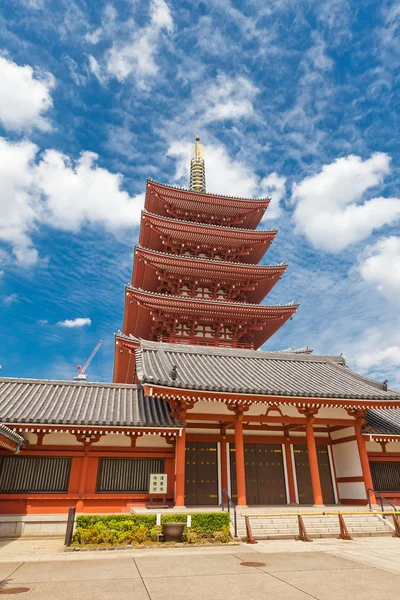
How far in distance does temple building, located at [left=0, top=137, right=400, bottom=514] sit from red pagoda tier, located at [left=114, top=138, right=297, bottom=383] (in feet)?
0.90

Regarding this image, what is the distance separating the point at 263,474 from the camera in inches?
675

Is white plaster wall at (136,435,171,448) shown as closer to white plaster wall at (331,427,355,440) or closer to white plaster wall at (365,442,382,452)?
white plaster wall at (331,427,355,440)

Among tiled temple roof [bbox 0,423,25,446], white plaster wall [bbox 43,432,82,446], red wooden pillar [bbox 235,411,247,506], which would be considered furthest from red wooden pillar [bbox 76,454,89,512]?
red wooden pillar [bbox 235,411,247,506]

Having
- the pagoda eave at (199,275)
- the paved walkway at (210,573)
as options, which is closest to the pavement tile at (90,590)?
the paved walkway at (210,573)

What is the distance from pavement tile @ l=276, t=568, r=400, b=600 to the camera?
235 inches

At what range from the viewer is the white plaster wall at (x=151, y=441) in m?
15.5

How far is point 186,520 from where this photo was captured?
1163 cm

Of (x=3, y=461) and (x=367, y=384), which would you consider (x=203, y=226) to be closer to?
(x=367, y=384)

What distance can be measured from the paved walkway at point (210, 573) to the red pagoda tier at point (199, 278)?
13220mm

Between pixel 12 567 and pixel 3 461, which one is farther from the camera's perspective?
pixel 3 461

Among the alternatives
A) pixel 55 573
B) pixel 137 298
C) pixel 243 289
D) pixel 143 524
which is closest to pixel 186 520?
pixel 143 524

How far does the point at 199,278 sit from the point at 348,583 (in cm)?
2023

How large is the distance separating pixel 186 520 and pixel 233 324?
14667 mm

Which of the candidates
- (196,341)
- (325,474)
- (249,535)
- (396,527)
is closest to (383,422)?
(325,474)
